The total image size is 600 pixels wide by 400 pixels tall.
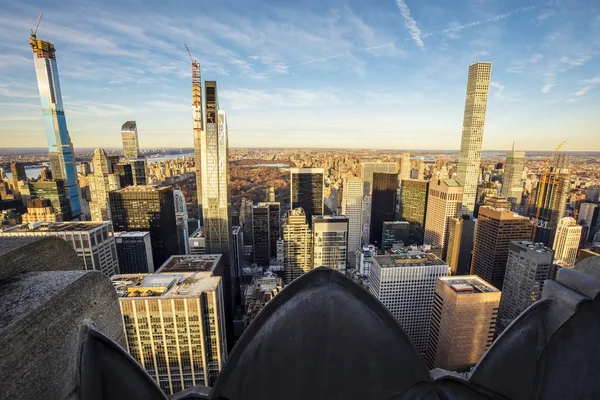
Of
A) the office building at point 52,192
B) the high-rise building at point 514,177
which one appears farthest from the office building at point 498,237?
the office building at point 52,192

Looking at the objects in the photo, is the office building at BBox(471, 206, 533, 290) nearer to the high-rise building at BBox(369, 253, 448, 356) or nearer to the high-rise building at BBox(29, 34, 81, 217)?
the high-rise building at BBox(369, 253, 448, 356)

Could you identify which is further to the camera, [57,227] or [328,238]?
[328,238]

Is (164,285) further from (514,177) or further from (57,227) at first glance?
(514,177)

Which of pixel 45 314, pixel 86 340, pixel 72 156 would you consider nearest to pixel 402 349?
pixel 86 340

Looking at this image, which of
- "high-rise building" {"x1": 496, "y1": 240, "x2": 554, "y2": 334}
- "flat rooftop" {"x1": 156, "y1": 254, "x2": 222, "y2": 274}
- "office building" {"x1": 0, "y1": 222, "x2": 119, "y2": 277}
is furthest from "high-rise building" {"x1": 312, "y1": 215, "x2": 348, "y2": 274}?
"office building" {"x1": 0, "y1": 222, "x2": 119, "y2": 277}

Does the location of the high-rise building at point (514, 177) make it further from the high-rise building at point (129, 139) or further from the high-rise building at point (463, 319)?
the high-rise building at point (129, 139)

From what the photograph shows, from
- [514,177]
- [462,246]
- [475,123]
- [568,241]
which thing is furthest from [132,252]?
[514,177]
